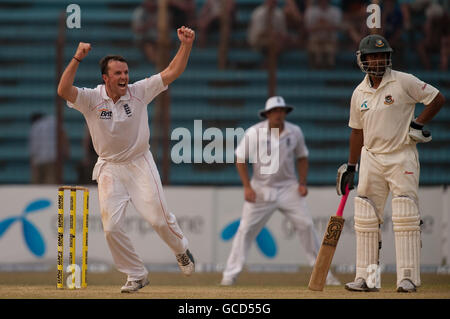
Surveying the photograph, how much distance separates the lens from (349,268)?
12609mm

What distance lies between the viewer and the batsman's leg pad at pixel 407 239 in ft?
25.3

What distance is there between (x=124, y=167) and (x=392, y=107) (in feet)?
7.54

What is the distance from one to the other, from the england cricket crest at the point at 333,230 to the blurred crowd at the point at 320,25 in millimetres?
5609

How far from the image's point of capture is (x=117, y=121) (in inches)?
321

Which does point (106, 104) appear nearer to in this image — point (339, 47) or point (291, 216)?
point (291, 216)

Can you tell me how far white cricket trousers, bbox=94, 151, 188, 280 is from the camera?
8156mm

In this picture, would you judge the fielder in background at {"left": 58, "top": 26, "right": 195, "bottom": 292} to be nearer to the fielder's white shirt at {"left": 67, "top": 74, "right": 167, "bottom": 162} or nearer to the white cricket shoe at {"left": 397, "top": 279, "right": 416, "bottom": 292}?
the fielder's white shirt at {"left": 67, "top": 74, "right": 167, "bottom": 162}

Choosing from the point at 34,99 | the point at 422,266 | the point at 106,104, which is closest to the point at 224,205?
the point at 422,266

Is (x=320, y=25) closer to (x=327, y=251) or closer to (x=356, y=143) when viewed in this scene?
(x=356, y=143)

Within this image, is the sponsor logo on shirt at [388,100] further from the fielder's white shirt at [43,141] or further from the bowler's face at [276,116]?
the fielder's white shirt at [43,141]

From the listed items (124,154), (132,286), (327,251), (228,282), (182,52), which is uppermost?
(182,52)

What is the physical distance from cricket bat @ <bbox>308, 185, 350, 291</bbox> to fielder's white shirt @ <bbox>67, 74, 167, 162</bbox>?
5.67ft

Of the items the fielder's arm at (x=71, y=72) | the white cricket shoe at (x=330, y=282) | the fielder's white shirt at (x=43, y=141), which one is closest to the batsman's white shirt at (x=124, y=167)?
the fielder's arm at (x=71, y=72)

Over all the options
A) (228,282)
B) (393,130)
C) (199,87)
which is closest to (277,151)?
(228,282)
